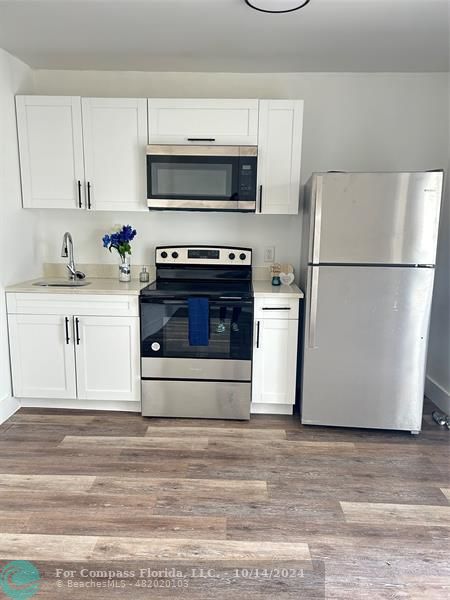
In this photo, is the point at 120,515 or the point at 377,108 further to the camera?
the point at 377,108

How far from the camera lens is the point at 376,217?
7.46ft

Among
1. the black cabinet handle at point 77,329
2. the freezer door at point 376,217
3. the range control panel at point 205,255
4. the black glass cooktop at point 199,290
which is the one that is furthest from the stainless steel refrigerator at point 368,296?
the black cabinet handle at point 77,329

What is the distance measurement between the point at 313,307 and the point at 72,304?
157cm

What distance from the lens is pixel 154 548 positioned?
1595 mm

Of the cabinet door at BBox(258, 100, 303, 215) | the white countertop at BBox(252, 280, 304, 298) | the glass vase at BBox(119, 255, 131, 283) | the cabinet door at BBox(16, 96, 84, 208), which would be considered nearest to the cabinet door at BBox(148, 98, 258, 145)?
the cabinet door at BBox(258, 100, 303, 215)

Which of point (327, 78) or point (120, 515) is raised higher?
point (327, 78)

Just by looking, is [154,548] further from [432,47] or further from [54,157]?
[432,47]

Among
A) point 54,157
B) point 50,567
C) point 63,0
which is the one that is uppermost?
point 63,0

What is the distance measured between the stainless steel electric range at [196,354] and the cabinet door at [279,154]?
67 centimetres

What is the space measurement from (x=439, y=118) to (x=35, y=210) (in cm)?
314

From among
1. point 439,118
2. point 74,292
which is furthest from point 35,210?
point 439,118

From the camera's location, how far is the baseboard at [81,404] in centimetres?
277

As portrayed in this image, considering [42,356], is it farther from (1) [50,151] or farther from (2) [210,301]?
(1) [50,151]

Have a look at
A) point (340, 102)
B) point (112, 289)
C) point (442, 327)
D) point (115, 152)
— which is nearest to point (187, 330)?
point (112, 289)
